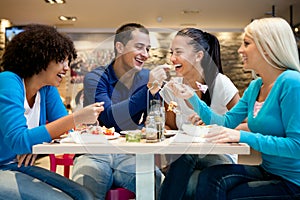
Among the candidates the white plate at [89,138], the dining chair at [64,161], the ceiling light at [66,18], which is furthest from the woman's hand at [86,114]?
the ceiling light at [66,18]

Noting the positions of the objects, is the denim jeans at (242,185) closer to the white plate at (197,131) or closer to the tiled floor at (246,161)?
the white plate at (197,131)

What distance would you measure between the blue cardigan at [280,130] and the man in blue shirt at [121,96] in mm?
431

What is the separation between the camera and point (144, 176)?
132cm

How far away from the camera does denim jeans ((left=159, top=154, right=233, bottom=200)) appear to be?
1514 mm

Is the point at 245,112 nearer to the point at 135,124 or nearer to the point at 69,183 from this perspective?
the point at 135,124

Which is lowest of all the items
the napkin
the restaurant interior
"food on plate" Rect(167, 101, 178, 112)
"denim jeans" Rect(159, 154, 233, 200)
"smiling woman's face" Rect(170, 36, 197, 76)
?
"denim jeans" Rect(159, 154, 233, 200)

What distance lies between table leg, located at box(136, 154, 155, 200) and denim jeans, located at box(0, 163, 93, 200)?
21cm

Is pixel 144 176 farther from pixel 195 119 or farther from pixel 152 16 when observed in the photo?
pixel 152 16

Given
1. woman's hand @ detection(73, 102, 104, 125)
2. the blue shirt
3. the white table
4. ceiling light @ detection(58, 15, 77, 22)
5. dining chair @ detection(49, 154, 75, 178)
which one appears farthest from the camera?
ceiling light @ detection(58, 15, 77, 22)

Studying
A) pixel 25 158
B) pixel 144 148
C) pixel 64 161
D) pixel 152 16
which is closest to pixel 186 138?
pixel 144 148

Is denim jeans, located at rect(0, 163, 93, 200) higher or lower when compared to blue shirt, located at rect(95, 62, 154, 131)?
lower

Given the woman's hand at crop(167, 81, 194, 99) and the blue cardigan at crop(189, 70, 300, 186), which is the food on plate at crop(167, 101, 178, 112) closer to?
the woman's hand at crop(167, 81, 194, 99)

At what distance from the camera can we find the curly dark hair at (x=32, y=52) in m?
1.41

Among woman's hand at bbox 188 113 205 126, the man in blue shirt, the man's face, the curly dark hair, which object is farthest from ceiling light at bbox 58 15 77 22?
woman's hand at bbox 188 113 205 126
